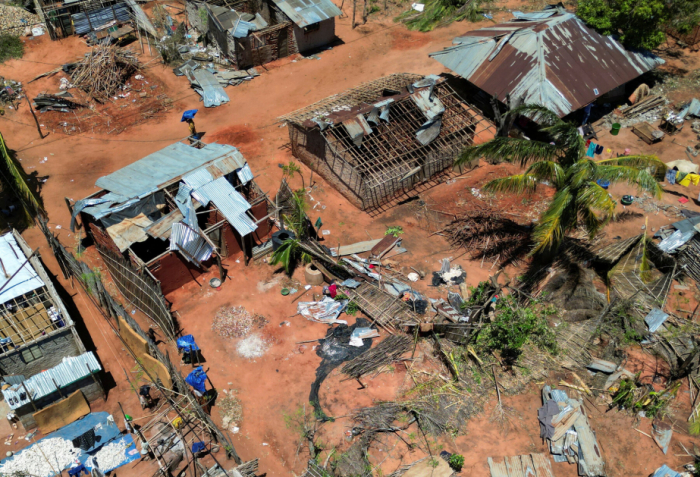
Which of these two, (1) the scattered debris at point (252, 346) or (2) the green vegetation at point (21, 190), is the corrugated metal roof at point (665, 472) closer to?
(1) the scattered debris at point (252, 346)

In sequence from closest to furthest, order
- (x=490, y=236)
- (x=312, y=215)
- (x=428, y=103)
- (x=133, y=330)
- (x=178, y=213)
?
(x=133, y=330) < (x=178, y=213) < (x=490, y=236) < (x=312, y=215) < (x=428, y=103)

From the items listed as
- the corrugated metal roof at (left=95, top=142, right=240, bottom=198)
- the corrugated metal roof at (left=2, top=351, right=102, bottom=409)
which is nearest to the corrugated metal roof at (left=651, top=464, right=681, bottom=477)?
the corrugated metal roof at (left=2, top=351, right=102, bottom=409)

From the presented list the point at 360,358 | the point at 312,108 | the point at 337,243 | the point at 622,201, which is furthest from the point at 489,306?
the point at 312,108

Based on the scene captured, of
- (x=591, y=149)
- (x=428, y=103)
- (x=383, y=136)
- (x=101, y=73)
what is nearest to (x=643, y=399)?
(x=591, y=149)

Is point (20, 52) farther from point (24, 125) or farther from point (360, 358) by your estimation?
point (360, 358)

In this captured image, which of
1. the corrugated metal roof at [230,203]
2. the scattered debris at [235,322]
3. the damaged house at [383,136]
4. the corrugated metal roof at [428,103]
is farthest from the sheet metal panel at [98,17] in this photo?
the scattered debris at [235,322]

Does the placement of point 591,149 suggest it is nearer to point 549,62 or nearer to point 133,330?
A: point 549,62

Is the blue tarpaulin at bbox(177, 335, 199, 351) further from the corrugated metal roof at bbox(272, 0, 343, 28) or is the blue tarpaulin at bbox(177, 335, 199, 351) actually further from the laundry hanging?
the corrugated metal roof at bbox(272, 0, 343, 28)
